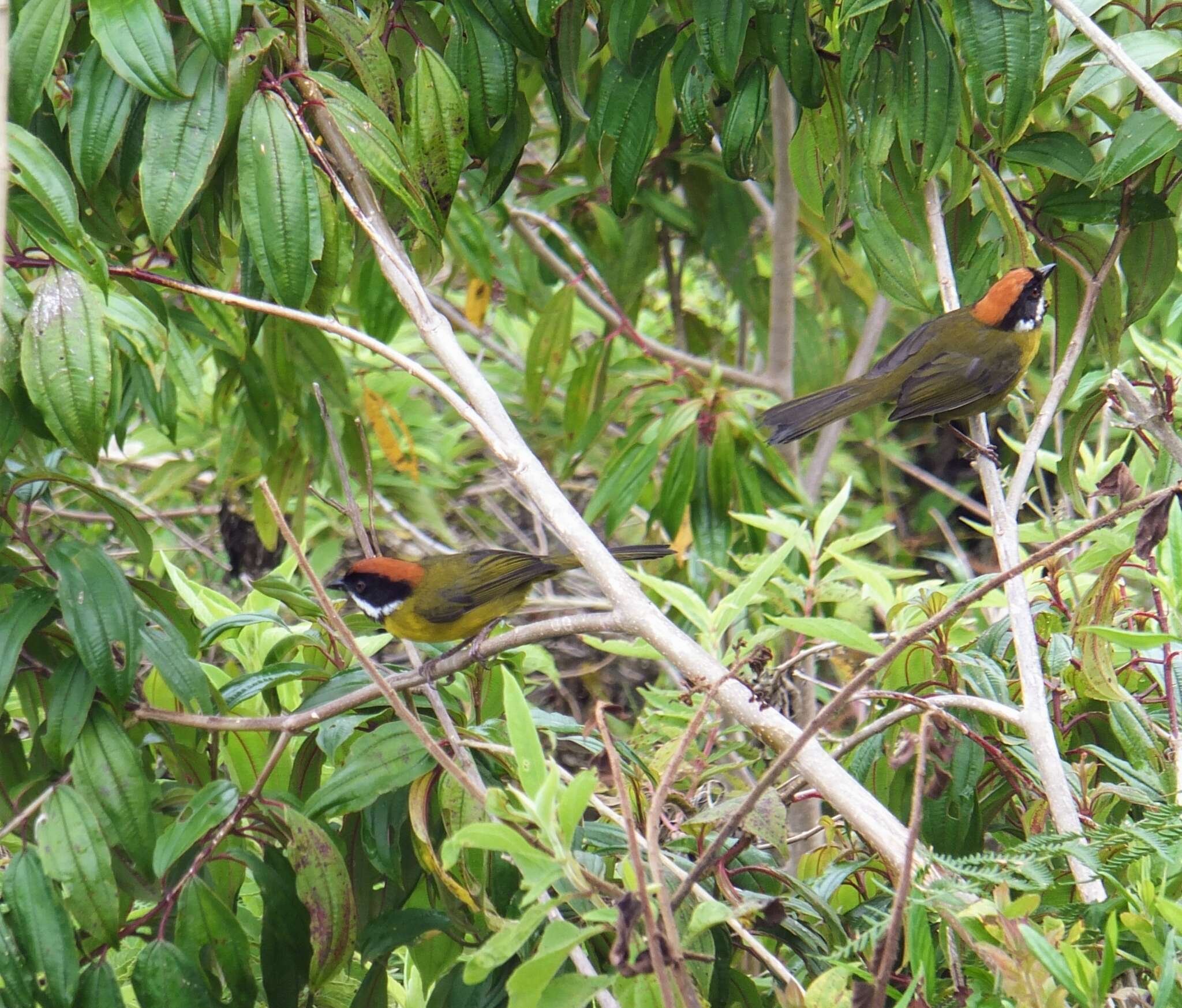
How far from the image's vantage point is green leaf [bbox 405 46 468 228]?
7.95 ft

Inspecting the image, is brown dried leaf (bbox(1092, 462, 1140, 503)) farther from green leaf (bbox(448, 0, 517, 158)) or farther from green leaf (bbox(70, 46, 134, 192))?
green leaf (bbox(70, 46, 134, 192))

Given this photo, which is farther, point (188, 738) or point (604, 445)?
point (604, 445)

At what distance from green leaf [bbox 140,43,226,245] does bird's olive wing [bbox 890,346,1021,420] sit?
2.54m

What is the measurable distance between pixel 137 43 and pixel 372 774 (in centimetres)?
130

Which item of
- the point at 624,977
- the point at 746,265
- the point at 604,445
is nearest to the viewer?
the point at 624,977

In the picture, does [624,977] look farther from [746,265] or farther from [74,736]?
[746,265]

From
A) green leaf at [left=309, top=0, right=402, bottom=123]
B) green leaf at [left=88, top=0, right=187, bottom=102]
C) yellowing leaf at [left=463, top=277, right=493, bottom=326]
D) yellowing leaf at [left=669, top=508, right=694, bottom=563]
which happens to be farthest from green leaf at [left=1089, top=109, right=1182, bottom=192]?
yellowing leaf at [left=463, top=277, right=493, bottom=326]

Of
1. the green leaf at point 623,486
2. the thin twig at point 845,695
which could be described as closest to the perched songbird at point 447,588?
the green leaf at point 623,486

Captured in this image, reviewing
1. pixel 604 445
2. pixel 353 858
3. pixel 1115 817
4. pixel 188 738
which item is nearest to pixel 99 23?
pixel 188 738

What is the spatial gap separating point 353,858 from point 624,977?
0.92 metres

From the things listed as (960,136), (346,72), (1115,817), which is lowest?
(1115,817)

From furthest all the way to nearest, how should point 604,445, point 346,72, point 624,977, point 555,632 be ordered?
point 604,445
point 346,72
point 555,632
point 624,977

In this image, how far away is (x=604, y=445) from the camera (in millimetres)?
6590

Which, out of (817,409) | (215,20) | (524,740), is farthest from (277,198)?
(817,409)
